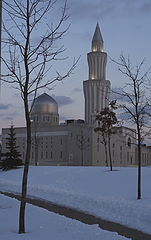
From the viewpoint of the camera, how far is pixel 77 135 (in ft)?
285

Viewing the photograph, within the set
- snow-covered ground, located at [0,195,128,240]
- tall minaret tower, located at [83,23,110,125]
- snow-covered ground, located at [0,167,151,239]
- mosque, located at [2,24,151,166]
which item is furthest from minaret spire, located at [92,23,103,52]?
snow-covered ground, located at [0,195,128,240]

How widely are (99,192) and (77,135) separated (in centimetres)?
6436

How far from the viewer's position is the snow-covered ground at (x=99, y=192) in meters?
13.3

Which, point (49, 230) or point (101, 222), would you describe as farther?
point (101, 222)

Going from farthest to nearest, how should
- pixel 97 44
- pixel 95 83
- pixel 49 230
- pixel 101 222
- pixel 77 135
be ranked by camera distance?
1. pixel 97 44
2. pixel 95 83
3. pixel 77 135
4. pixel 101 222
5. pixel 49 230

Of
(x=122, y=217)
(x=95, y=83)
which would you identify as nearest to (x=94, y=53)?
(x=95, y=83)

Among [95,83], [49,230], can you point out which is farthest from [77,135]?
[49,230]

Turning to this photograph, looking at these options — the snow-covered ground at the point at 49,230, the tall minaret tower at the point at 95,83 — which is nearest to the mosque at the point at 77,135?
the tall minaret tower at the point at 95,83

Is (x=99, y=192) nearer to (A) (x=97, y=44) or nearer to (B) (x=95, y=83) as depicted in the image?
(B) (x=95, y=83)

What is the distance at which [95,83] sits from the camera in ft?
333

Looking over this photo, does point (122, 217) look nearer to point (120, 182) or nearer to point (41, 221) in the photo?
point (41, 221)

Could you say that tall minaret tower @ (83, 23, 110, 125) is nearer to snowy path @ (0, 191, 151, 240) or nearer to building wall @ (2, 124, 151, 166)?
building wall @ (2, 124, 151, 166)

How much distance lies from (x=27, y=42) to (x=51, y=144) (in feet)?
Result: 263

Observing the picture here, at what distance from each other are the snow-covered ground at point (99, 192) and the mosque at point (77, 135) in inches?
1736
